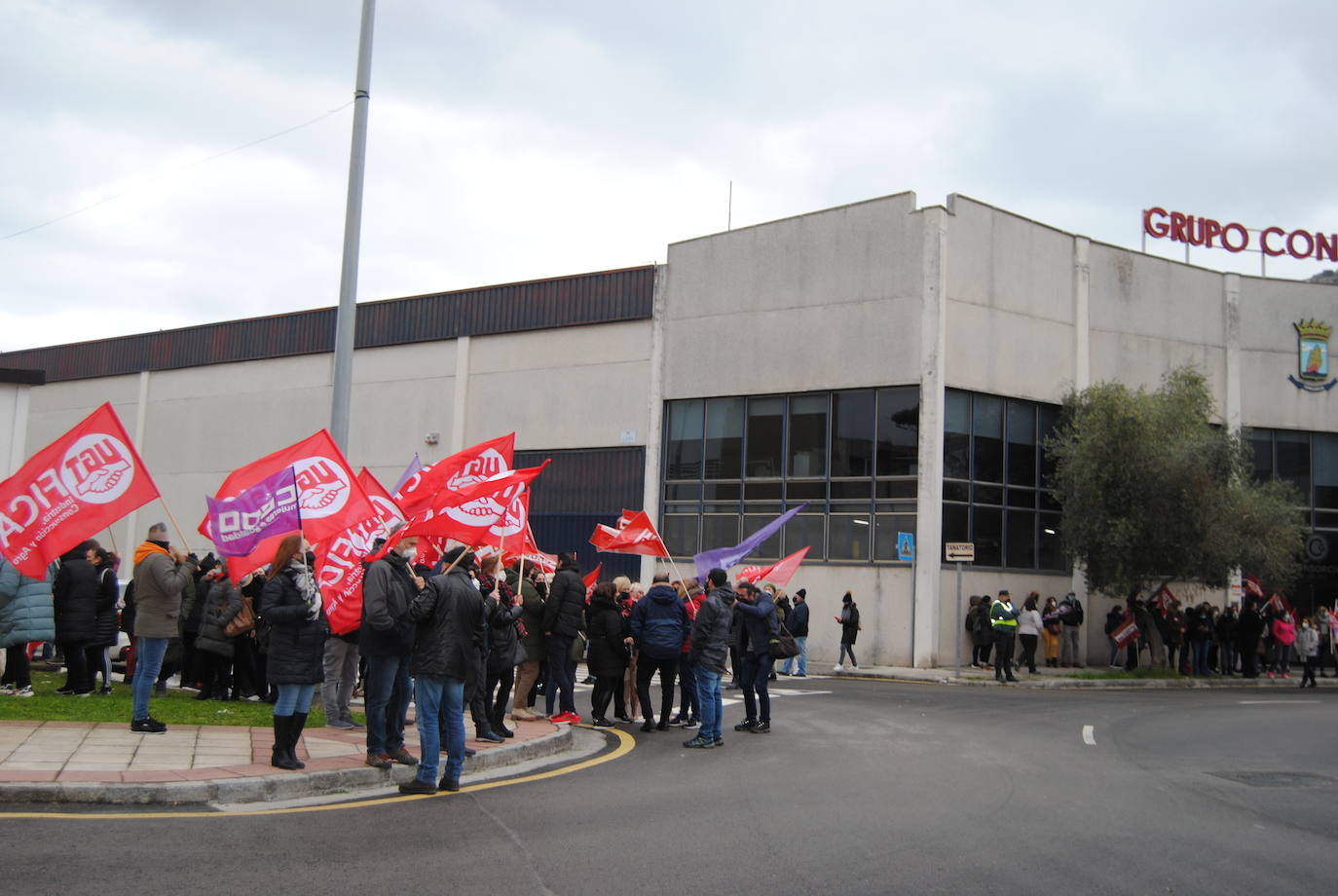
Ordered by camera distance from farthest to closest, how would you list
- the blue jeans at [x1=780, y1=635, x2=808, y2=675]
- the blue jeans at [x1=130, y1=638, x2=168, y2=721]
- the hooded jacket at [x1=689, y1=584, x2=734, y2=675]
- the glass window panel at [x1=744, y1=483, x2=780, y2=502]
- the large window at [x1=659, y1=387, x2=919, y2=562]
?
1. the glass window panel at [x1=744, y1=483, x2=780, y2=502]
2. the large window at [x1=659, y1=387, x2=919, y2=562]
3. the blue jeans at [x1=780, y1=635, x2=808, y2=675]
4. the hooded jacket at [x1=689, y1=584, x2=734, y2=675]
5. the blue jeans at [x1=130, y1=638, x2=168, y2=721]

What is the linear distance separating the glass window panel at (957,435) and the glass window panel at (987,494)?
18.7 inches

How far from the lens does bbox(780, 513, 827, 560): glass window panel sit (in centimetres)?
2889

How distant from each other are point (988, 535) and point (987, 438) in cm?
234

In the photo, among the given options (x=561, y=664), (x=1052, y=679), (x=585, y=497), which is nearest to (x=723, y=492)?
(x=585, y=497)

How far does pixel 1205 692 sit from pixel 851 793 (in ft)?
56.6

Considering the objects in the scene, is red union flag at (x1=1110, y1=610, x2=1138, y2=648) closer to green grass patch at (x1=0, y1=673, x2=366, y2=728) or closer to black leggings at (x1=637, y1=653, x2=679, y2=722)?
black leggings at (x1=637, y1=653, x2=679, y2=722)

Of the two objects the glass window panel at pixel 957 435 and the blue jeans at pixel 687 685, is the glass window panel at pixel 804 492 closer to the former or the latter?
the glass window panel at pixel 957 435

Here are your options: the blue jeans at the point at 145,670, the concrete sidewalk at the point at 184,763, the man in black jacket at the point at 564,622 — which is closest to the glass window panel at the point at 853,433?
the man in black jacket at the point at 564,622

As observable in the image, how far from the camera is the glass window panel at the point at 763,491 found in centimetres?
2998

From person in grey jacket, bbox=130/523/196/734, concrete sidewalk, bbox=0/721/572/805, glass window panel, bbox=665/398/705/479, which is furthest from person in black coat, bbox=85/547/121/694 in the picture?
glass window panel, bbox=665/398/705/479

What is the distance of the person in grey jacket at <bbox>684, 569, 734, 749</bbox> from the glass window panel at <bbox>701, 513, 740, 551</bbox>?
1695 cm

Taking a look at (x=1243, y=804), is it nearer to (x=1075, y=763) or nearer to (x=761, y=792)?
(x=1075, y=763)

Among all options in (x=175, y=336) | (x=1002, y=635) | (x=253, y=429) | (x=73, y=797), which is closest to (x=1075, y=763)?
(x=73, y=797)

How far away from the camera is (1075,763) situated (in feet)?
38.8
